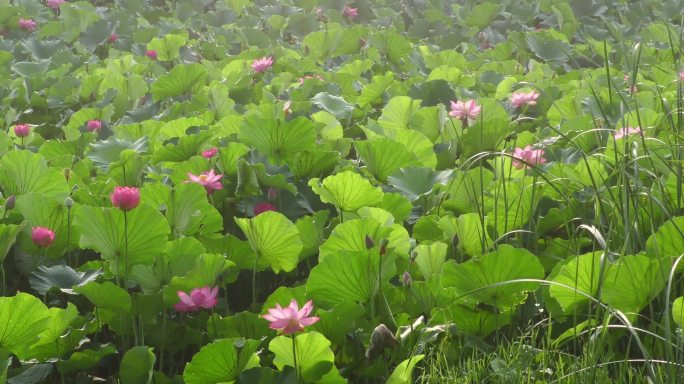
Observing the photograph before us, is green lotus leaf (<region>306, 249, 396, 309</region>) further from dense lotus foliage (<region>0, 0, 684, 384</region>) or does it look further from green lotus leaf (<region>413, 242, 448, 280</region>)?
green lotus leaf (<region>413, 242, 448, 280</region>)

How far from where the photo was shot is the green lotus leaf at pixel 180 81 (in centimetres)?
286

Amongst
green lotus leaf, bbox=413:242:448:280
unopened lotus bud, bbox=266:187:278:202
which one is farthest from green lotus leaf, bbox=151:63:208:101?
green lotus leaf, bbox=413:242:448:280

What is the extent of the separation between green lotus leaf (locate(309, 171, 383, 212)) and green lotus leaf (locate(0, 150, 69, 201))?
51 cm

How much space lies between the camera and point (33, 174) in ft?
6.36

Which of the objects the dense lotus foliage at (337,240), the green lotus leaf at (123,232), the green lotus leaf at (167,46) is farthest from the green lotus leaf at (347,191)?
the green lotus leaf at (167,46)

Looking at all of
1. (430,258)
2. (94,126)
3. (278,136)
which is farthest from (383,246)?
(94,126)

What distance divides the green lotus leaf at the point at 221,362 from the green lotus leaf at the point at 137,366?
70mm

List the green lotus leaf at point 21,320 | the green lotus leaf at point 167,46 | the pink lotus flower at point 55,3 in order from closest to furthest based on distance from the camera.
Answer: the green lotus leaf at point 21,320
the green lotus leaf at point 167,46
the pink lotus flower at point 55,3

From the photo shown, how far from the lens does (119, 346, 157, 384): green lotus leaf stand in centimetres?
150

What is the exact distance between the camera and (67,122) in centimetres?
293

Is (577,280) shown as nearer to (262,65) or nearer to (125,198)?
(125,198)

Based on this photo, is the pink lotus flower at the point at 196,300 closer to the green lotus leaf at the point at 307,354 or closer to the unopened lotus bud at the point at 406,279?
the green lotus leaf at the point at 307,354

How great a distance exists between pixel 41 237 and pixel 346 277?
22.8 inches

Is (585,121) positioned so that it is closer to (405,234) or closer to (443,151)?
(443,151)
